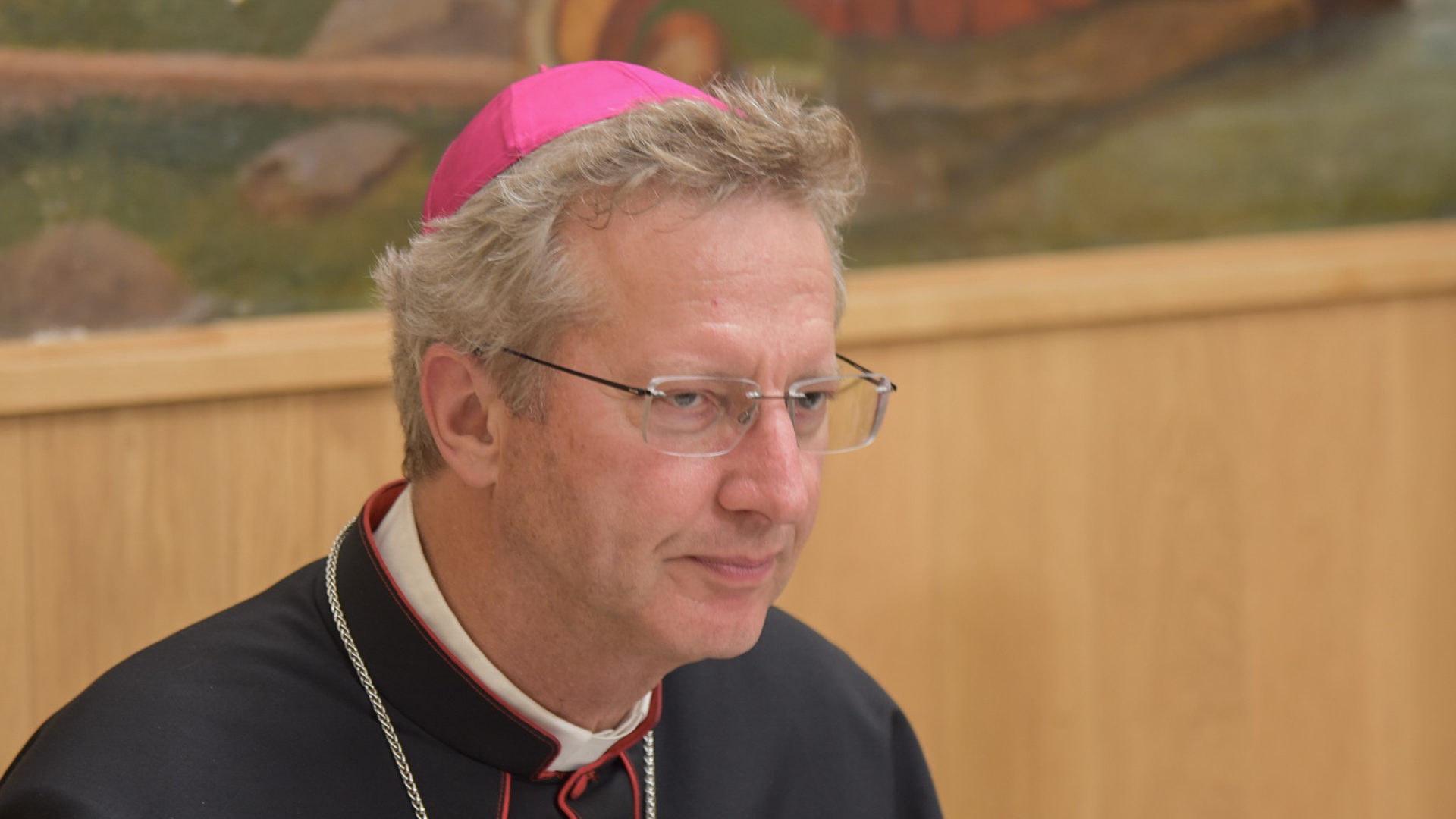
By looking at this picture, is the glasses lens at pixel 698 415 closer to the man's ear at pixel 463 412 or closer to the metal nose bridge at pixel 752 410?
the metal nose bridge at pixel 752 410

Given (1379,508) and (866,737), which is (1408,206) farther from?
(866,737)

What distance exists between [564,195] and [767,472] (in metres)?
0.40

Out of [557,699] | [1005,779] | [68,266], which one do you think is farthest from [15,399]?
[1005,779]

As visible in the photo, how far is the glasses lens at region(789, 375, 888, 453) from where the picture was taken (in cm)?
182

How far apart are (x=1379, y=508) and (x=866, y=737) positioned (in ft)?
6.65

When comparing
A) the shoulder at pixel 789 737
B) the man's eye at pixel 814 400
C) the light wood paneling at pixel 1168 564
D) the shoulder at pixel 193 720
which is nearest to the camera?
the shoulder at pixel 193 720

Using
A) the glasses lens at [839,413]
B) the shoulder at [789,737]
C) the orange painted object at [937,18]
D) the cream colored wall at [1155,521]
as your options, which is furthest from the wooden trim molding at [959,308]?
the glasses lens at [839,413]

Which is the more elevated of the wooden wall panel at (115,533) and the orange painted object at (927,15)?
the orange painted object at (927,15)

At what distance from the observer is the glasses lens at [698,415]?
1.71 metres

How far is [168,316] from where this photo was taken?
8.29 ft

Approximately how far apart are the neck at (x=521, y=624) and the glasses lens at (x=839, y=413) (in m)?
A: 0.35

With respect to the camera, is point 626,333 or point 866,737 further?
point 866,737

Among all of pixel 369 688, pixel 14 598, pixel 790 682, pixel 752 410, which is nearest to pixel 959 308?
pixel 790 682

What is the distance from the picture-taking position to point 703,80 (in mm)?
2967
